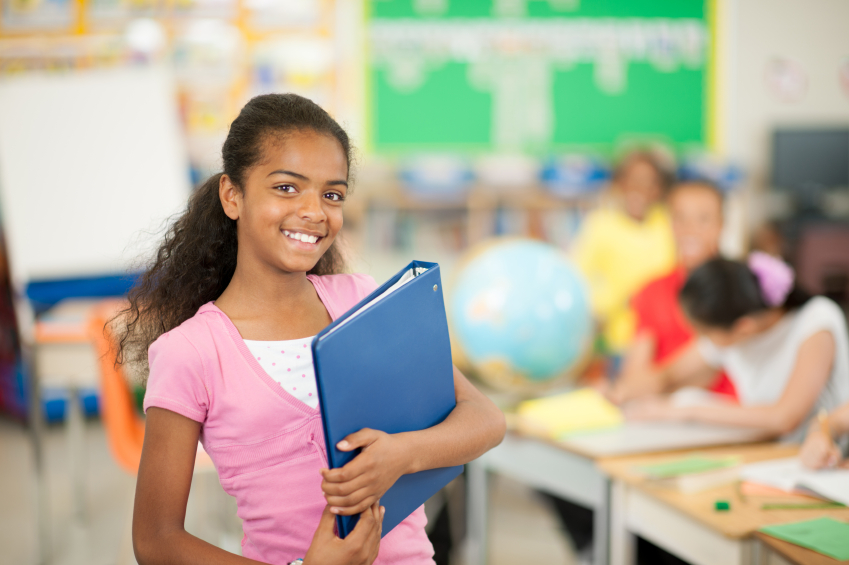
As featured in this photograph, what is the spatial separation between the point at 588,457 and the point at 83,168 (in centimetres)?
274

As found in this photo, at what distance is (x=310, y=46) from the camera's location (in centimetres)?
464

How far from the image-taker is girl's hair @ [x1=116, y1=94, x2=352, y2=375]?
2.91ft

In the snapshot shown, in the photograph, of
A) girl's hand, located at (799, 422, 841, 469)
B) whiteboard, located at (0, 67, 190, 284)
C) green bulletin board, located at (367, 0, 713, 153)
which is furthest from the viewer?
green bulletin board, located at (367, 0, 713, 153)

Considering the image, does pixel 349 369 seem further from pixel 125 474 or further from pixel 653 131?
pixel 653 131

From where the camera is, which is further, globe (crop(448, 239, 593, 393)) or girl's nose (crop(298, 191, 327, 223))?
globe (crop(448, 239, 593, 393))

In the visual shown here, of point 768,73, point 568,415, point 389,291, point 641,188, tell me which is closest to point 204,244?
Answer: point 389,291

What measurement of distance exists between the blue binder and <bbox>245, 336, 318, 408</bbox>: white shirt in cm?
14

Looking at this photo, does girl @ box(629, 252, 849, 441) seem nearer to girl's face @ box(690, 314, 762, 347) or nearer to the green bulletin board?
girl's face @ box(690, 314, 762, 347)

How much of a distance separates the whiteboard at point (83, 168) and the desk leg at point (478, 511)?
72.9 inches

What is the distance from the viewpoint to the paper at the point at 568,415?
1689mm

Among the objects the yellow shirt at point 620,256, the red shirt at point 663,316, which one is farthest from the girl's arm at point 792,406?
the yellow shirt at point 620,256

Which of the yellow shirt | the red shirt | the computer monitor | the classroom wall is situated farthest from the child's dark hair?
the computer monitor

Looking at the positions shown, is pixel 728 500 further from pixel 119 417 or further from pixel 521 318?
pixel 119 417

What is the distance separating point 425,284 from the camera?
832mm
